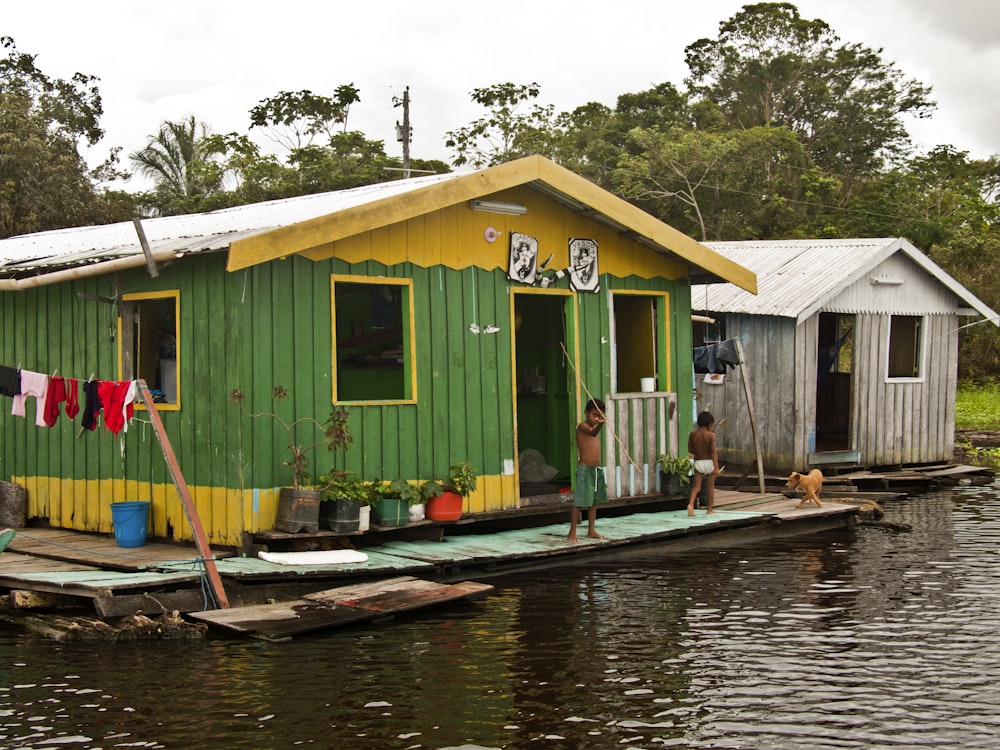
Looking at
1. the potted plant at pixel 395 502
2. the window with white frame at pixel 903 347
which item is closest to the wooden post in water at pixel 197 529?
the potted plant at pixel 395 502

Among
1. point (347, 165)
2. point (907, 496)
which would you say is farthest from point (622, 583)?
point (347, 165)

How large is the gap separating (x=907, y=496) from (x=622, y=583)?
30.0ft

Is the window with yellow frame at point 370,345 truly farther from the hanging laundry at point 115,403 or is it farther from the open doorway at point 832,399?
the open doorway at point 832,399

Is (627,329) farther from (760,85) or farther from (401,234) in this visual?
(760,85)

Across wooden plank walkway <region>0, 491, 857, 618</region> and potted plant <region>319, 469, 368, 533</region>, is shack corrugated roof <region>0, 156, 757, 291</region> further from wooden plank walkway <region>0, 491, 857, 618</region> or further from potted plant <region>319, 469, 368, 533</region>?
wooden plank walkway <region>0, 491, 857, 618</region>

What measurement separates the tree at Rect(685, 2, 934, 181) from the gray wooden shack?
74.5 ft

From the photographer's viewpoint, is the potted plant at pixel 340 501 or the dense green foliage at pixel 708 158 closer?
the potted plant at pixel 340 501

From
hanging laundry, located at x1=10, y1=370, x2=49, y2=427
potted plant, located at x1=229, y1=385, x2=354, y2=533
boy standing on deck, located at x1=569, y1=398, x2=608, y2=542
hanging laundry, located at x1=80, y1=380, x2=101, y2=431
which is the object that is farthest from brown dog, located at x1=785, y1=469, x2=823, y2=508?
hanging laundry, located at x1=10, y1=370, x2=49, y2=427

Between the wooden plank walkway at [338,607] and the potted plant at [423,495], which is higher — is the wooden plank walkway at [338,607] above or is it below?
below

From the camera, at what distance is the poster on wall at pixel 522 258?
13031mm

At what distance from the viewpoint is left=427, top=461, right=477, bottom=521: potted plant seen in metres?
12.0

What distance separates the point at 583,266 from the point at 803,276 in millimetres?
→ 6873

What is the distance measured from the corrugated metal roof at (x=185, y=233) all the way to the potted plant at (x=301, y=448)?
60.6 inches

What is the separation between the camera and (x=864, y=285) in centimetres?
1947
